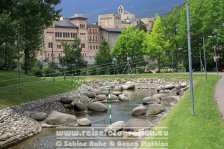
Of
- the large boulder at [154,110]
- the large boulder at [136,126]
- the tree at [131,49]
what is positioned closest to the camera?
the large boulder at [136,126]

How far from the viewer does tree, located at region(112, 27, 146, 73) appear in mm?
95500

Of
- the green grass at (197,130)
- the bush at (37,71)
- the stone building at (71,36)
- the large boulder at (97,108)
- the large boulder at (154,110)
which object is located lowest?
the large boulder at (97,108)

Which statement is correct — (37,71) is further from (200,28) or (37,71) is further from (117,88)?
(200,28)

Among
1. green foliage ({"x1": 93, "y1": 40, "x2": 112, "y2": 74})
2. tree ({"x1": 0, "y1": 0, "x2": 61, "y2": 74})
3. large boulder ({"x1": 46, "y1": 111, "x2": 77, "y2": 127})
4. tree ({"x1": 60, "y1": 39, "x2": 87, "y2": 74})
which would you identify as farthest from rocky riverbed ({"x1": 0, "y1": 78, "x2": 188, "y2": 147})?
green foliage ({"x1": 93, "y1": 40, "x2": 112, "y2": 74})

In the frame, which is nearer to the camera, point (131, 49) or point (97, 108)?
point (97, 108)

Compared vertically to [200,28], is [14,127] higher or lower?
lower

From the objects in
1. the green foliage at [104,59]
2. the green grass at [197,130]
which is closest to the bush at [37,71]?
the green foliage at [104,59]

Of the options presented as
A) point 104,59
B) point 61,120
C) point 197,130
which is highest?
point 104,59

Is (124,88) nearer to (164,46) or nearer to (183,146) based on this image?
(164,46)

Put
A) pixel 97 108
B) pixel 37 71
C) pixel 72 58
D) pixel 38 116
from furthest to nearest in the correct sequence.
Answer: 1. pixel 72 58
2. pixel 37 71
3. pixel 97 108
4. pixel 38 116

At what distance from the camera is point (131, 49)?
95625mm

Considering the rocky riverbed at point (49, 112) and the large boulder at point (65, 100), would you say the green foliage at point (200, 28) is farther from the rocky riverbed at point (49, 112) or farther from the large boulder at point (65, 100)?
the large boulder at point (65, 100)

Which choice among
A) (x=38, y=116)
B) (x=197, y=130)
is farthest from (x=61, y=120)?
(x=197, y=130)

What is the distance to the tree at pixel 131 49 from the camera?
95500 mm
